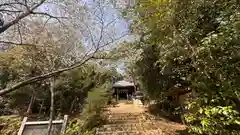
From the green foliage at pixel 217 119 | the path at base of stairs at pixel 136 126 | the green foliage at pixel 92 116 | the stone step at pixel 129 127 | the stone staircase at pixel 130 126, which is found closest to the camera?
the green foliage at pixel 217 119

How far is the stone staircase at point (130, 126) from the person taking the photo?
891 centimetres

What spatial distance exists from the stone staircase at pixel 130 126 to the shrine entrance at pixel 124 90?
1533 cm

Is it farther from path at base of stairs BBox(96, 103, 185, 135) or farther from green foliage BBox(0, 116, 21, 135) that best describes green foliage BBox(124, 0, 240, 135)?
green foliage BBox(0, 116, 21, 135)

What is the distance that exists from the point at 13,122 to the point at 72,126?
393 centimetres

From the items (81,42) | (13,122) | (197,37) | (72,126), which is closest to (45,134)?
(72,126)

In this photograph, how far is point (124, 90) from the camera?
27.8 metres

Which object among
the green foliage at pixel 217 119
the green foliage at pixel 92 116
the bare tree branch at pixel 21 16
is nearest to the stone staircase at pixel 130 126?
the green foliage at pixel 92 116

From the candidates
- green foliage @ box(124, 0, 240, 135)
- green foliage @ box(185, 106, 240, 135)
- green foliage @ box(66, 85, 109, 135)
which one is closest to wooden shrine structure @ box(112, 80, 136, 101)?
green foliage @ box(66, 85, 109, 135)

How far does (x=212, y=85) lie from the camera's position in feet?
12.8

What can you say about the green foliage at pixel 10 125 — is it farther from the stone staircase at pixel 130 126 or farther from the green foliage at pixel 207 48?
the green foliage at pixel 207 48

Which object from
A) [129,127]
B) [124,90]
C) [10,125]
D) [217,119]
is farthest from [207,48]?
[124,90]

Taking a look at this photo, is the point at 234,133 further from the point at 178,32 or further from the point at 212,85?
the point at 178,32

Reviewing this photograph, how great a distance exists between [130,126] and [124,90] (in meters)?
18.0

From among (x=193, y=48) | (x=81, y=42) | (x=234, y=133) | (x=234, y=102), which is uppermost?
(x=81, y=42)
